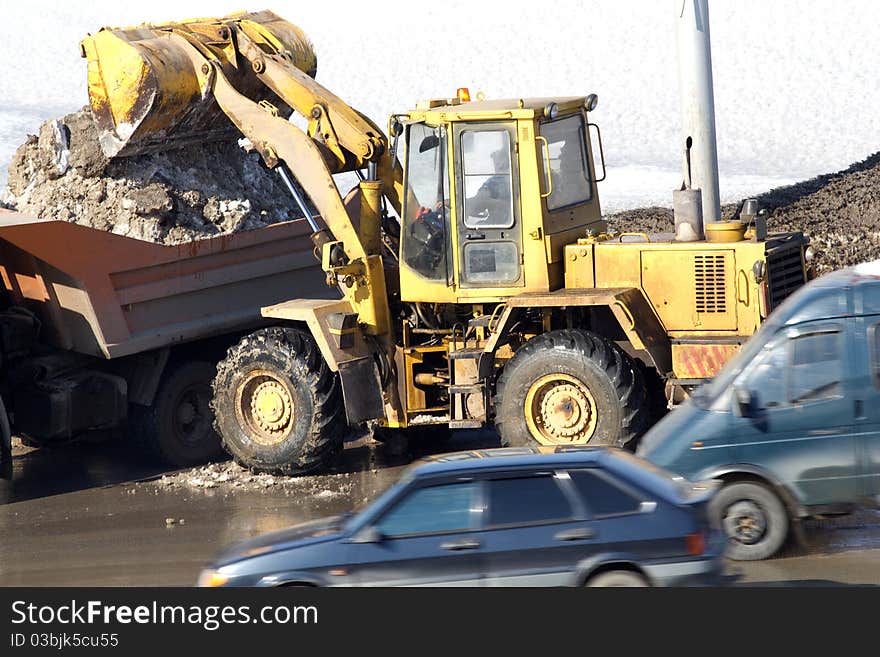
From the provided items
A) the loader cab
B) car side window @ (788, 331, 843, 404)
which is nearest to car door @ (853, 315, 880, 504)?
car side window @ (788, 331, 843, 404)

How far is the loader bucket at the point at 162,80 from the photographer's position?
12773mm

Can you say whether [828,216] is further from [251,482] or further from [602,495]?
[602,495]

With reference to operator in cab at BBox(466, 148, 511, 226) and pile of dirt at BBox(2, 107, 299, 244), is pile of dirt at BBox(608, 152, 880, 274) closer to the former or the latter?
pile of dirt at BBox(2, 107, 299, 244)

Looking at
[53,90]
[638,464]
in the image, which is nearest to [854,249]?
[638,464]

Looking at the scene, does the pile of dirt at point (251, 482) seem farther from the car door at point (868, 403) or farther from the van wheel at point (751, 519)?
the car door at point (868, 403)

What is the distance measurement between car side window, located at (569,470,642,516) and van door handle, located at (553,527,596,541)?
105mm

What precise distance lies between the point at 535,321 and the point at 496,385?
73 cm

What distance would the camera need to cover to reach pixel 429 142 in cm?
1178

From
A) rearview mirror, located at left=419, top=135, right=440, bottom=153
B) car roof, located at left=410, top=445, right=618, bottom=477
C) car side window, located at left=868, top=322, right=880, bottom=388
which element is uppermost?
rearview mirror, located at left=419, top=135, right=440, bottom=153

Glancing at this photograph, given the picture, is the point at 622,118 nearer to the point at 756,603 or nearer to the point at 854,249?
the point at 854,249

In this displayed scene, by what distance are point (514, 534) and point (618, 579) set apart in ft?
1.98

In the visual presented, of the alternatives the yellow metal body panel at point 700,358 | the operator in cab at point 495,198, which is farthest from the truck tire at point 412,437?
the yellow metal body panel at point 700,358

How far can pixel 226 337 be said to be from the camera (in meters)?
13.8

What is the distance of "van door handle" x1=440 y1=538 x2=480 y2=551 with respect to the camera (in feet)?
25.2
